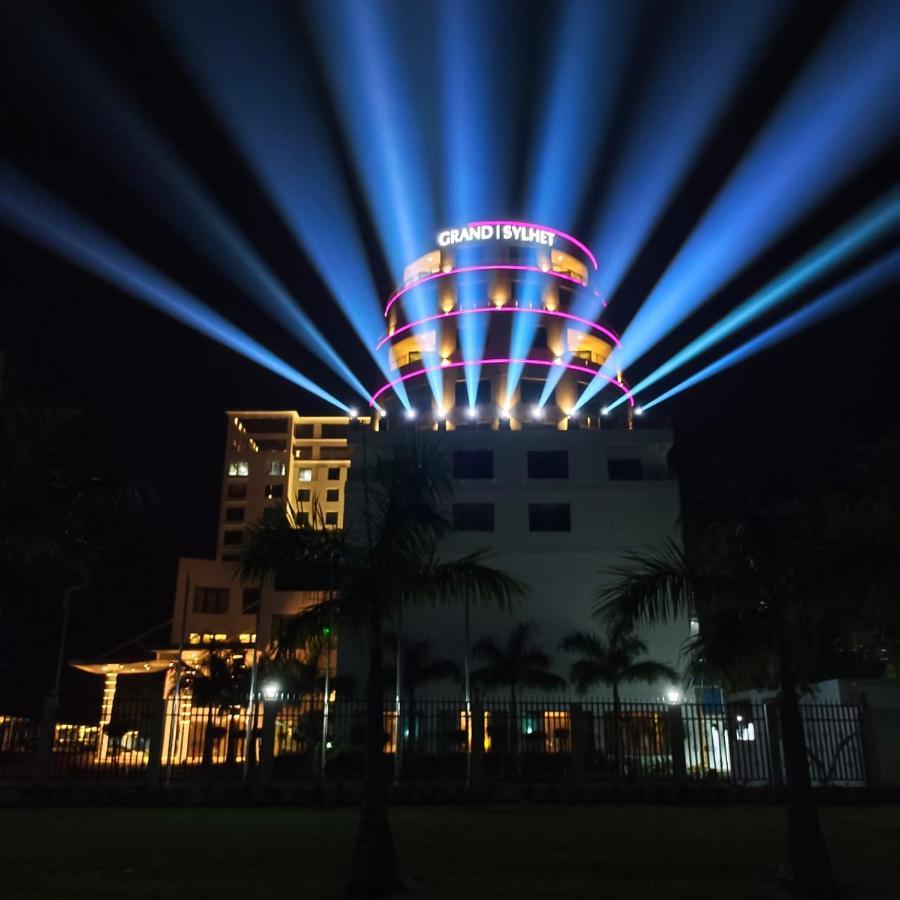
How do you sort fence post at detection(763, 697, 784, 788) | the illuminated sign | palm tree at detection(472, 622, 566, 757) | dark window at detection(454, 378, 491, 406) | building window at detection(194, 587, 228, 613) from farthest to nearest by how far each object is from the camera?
1. building window at detection(194, 587, 228, 613)
2. the illuminated sign
3. dark window at detection(454, 378, 491, 406)
4. palm tree at detection(472, 622, 566, 757)
5. fence post at detection(763, 697, 784, 788)

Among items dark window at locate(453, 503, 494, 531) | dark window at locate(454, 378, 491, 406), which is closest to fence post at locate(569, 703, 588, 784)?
dark window at locate(453, 503, 494, 531)

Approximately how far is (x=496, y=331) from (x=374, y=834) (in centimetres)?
4474

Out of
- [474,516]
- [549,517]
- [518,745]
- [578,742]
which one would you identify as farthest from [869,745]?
[474,516]

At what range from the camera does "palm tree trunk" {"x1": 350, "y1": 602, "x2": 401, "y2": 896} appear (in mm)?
8750

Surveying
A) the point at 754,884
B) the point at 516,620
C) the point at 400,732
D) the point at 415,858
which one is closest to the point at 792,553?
the point at 754,884

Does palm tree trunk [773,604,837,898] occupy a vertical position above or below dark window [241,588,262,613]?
below

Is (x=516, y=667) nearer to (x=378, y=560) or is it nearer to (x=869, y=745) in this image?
(x=869, y=745)

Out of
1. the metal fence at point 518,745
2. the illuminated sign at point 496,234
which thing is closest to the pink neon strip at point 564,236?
the illuminated sign at point 496,234

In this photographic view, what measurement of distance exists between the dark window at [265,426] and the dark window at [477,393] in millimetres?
44199

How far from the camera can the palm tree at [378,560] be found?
403 inches

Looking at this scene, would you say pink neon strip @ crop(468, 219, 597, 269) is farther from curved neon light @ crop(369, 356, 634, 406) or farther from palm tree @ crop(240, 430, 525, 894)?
palm tree @ crop(240, 430, 525, 894)

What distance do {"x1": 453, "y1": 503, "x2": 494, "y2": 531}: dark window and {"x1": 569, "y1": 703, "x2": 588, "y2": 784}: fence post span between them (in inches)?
925

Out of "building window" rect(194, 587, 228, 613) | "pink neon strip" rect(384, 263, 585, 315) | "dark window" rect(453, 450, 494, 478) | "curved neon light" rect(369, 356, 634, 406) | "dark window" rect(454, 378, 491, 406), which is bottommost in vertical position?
"building window" rect(194, 587, 228, 613)

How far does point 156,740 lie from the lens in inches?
765
